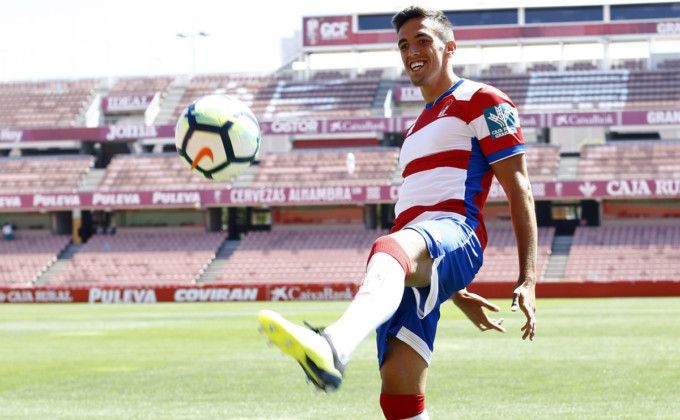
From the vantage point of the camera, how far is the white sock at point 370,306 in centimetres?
496

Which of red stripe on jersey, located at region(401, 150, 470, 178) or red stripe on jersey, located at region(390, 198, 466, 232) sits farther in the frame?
red stripe on jersey, located at region(401, 150, 470, 178)

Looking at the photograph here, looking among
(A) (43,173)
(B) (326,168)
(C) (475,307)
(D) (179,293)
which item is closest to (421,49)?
(C) (475,307)

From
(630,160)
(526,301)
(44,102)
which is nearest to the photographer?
(526,301)

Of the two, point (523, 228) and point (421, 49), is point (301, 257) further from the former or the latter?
point (523, 228)

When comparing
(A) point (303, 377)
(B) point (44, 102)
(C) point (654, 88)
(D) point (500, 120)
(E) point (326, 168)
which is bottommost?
(E) point (326, 168)

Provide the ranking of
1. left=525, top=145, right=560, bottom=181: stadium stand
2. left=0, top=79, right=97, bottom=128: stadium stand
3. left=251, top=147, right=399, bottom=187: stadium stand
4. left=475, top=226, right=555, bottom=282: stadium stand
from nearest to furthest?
left=475, top=226, right=555, bottom=282: stadium stand
left=525, top=145, right=560, bottom=181: stadium stand
left=251, top=147, right=399, bottom=187: stadium stand
left=0, top=79, right=97, bottom=128: stadium stand

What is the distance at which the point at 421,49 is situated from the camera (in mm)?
6352

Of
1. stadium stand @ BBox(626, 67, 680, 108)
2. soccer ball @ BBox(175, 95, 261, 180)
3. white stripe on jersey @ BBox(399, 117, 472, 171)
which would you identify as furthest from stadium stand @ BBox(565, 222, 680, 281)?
white stripe on jersey @ BBox(399, 117, 472, 171)

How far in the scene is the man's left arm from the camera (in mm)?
5930

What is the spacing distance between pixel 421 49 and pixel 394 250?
4.72 ft

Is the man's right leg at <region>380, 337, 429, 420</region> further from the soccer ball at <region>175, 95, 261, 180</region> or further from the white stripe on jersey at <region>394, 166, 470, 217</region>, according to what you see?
the soccer ball at <region>175, 95, 261, 180</region>

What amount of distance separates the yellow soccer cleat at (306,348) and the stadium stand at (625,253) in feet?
154

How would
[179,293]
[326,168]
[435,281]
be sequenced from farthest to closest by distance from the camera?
[326,168], [179,293], [435,281]

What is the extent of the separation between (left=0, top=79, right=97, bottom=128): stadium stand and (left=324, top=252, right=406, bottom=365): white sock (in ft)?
208
